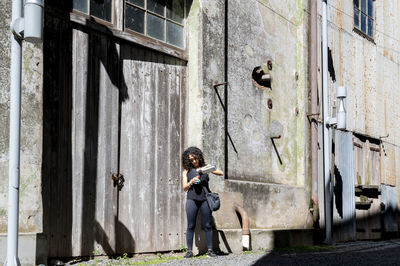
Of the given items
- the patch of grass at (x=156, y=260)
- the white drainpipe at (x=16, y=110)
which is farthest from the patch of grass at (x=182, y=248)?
the white drainpipe at (x=16, y=110)

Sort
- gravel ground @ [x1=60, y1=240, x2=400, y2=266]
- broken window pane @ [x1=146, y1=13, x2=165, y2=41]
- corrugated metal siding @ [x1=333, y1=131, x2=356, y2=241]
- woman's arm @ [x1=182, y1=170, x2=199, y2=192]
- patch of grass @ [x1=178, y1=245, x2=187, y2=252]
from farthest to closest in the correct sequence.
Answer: corrugated metal siding @ [x1=333, y1=131, x2=356, y2=241]
patch of grass @ [x1=178, y1=245, x2=187, y2=252]
broken window pane @ [x1=146, y1=13, x2=165, y2=41]
woman's arm @ [x1=182, y1=170, x2=199, y2=192]
gravel ground @ [x1=60, y1=240, x2=400, y2=266]

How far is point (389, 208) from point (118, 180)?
929 centimetres

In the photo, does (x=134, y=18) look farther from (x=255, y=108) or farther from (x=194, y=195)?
(x=255, y=108)

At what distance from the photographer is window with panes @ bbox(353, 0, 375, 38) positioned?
14.8 meters

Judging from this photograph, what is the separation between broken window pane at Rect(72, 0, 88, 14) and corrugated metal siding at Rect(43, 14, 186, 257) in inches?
10.1

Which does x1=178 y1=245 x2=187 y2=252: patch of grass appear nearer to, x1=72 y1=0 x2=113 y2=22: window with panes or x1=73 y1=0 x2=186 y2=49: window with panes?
x1=73 y1=0 x2=186 y2=49: window with panes

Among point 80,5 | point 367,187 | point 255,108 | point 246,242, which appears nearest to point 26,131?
point 80,5

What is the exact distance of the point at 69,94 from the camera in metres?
7.29

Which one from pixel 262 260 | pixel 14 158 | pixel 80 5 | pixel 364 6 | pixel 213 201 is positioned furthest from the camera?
pixel 364 6

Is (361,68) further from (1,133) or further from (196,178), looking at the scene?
(1,133)

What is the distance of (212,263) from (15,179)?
2.77m

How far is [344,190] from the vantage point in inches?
525

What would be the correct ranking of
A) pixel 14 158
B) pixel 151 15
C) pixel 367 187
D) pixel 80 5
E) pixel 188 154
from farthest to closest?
1. pixel 367 187
2. pixel 151 15
3. pixel 188 154
4. pixel 80 5
5. pixel 14 158

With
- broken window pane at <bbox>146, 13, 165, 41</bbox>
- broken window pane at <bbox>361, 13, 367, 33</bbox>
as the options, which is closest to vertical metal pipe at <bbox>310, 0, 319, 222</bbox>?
broken window pane at <bbox>361, 13, 367, 33</bbox>
